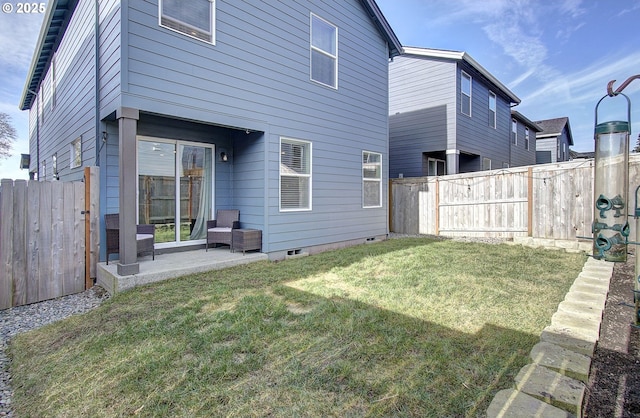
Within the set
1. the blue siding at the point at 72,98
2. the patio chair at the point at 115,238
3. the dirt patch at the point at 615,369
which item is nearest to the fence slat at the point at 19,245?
the patio chair at the point at 115,238

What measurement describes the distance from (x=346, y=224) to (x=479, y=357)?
18.1 ft

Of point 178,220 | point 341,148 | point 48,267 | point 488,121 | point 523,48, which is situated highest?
point 523,48

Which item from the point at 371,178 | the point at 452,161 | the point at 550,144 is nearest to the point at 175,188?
the point at 371,178

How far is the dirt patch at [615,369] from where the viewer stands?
1.90m

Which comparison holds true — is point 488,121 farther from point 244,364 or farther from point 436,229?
point 244,364

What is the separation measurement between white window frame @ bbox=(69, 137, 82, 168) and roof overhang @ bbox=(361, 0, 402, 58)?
7257 millimetres

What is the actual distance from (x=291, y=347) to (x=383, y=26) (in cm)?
873

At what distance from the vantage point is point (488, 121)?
44.2 ft

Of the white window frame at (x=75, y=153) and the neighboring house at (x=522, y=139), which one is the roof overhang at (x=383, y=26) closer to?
the white window frame at (x=75, y=153)

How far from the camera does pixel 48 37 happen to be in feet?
26.9

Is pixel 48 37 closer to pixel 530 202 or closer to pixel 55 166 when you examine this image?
pixel 55 166

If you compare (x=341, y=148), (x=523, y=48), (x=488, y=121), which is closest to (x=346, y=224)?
(x=341, y=148)

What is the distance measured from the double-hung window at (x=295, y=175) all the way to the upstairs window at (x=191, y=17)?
2.22 m

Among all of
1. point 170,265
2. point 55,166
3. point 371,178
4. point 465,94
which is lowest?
point 170,265
